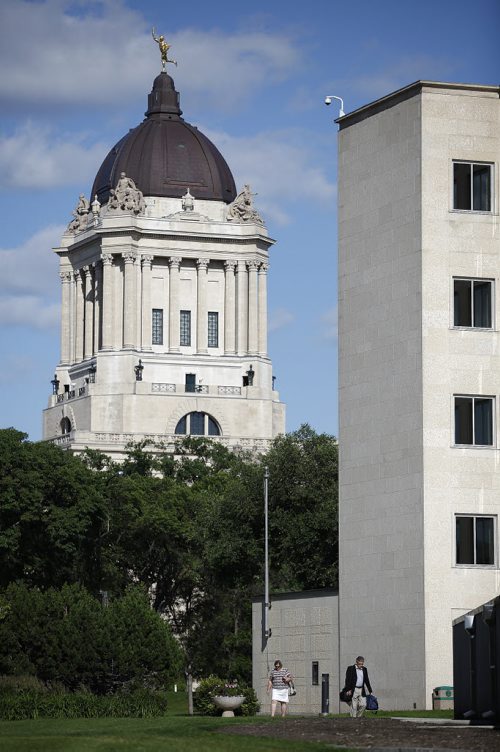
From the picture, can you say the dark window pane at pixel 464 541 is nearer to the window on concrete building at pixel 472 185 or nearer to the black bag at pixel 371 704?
the window on concrete building at pixel 472 185

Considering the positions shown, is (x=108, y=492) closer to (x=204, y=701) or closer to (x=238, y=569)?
(x=238, y=569)

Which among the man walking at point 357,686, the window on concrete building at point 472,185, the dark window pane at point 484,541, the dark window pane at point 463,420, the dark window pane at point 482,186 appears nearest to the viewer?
the man walking at point 357,686

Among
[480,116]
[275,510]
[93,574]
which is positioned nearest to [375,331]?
[480,116]

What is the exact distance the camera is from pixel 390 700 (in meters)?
76.9

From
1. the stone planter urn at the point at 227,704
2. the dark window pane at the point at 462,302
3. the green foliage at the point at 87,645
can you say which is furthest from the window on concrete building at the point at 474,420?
the green foliage at the point at 87,645

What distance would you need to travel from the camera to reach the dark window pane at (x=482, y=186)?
7875 centimetres

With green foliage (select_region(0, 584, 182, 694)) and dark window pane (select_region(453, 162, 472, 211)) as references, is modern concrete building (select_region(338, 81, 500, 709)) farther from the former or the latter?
green foliage (select_region(0, 584, 182, 694))

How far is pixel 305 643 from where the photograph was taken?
86.2 metres

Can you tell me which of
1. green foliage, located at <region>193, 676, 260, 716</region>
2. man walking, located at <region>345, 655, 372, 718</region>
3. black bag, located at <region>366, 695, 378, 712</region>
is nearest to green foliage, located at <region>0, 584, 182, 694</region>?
green foliage, located at <region>193, 676, 260, 716</region>

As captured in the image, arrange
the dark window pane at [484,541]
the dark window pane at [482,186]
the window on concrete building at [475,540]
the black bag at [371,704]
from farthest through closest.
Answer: the dark window pane at [482,186], the dark window pane at [484,541], the window on concrete building at [475,540], the black bag at [371,704]

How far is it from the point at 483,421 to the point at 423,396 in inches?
106

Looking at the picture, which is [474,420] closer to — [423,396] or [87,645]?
[423,396]

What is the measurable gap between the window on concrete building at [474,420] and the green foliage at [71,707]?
14.0 m

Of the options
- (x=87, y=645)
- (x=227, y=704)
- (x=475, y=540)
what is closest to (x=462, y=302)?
(x=475, y=540)
